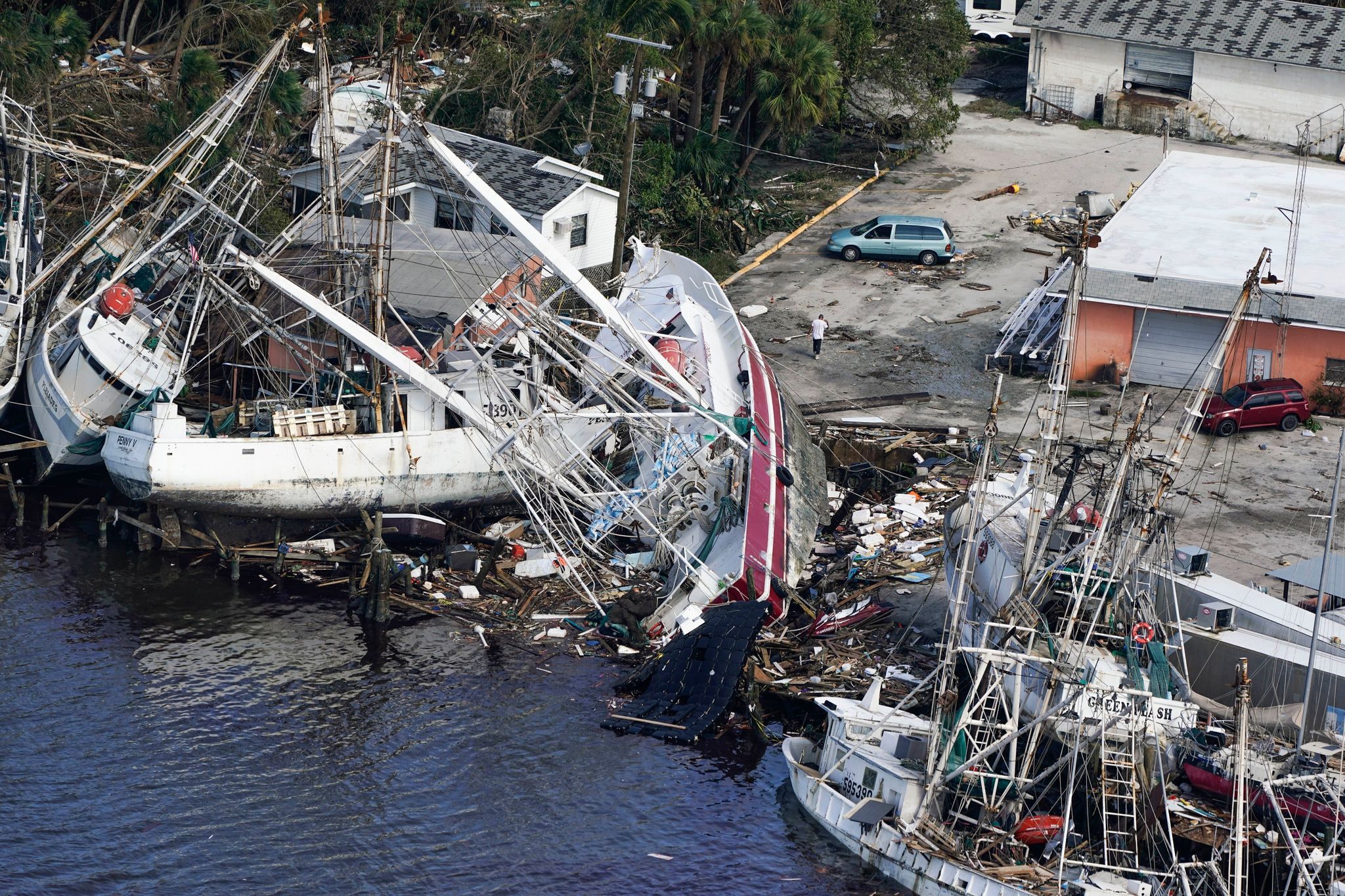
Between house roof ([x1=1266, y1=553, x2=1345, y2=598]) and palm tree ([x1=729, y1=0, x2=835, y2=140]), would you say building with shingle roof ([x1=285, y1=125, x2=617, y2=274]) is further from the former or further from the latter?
house roof ([x1=1266, y1=553, x2=1345, y2=598])

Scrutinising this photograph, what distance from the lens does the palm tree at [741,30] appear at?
5275cm

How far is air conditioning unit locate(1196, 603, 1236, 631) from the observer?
30344 millimetres

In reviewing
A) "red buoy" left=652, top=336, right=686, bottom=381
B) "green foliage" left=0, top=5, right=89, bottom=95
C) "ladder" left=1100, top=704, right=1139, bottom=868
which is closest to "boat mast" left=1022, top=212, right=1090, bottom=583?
"ladder" left=1100, top=704, right=1139, bottom=868

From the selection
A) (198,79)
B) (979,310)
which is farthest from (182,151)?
(979,310)

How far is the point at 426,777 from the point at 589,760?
9.17 ft

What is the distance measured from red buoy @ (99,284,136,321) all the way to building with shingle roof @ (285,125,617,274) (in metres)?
7.87

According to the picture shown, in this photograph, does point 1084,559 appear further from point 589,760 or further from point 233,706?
point 233,706

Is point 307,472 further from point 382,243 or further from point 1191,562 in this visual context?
point 1191,562

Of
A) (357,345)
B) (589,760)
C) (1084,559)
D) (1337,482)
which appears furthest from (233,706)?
(1337,482)

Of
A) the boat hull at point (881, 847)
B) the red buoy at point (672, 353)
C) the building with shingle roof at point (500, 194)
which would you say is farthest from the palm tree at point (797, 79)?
the boat hull at point (881, 847)

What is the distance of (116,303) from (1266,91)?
134 ft

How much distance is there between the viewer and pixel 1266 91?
62344mm

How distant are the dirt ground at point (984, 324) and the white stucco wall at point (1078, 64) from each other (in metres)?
1.65

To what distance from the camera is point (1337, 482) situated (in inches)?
1033
